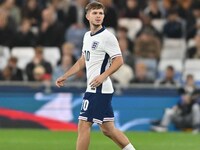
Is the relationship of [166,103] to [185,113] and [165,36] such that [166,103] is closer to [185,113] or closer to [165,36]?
[185,113]

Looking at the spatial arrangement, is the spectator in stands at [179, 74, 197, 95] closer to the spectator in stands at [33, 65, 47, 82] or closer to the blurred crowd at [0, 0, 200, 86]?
the blurred crowd at [0, 0, 200, 86]

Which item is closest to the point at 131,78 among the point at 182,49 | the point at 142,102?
the point at 142,102

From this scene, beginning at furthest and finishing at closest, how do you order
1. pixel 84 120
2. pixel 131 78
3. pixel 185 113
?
pixel 131 78 < pixel 185 113 < pixel 84 120

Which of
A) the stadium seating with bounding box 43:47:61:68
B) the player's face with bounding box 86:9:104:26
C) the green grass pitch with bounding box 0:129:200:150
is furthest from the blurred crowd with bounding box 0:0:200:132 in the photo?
the player's face with bounding box 86:9:104:26

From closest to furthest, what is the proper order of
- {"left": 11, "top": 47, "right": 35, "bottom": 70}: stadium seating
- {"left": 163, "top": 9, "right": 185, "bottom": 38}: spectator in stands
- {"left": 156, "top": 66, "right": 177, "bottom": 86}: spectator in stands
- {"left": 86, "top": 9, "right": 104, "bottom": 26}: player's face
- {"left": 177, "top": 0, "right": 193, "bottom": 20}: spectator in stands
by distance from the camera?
{"left": 86, "top": 9, "right": 104, "bottom": 26}: player's face < {"left": 156, "top": 66, "right": 177, "bottom": 86}: spectator in stands < {"left": 11, "top": 47, "right": 35, "bottom": 70}: stadium seating < {"left": 163, "top": 9, "right": 185, "bottom": 38}: spectator in stands < {"left": 177, "top": 0, "right": 193, "bottom": 20}: spectator in stands

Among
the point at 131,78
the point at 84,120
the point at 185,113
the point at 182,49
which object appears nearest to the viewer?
the point at 84,120

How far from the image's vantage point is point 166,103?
18.2m

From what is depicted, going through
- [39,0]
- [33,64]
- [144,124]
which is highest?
[39,0]

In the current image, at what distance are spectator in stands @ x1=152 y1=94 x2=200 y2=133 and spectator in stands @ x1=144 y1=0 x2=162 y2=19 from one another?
444 cm

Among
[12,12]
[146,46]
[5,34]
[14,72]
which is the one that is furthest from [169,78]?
[12,12]

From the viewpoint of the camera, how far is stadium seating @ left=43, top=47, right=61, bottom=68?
2048 centimetres

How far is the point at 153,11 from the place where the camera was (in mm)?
22047

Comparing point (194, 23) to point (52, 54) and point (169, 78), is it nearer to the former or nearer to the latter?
point (169, 78)

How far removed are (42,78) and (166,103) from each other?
3.03m
